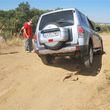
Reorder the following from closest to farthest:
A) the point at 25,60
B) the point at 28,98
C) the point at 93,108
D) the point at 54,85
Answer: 1. the point at 93,108
2. the point at 28,98
3. the point at 54,85
4. the point at 25,60

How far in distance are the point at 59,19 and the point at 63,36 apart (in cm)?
112

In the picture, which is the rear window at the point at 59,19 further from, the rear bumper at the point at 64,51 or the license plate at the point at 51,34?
the rear bumper at the point at 64,51

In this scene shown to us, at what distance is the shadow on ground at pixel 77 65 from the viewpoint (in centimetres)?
1130

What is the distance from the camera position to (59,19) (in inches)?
437

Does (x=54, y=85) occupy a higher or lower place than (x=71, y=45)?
lower

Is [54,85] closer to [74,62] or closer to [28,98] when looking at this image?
[28,98]

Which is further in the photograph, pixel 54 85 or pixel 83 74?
pixel 83 74

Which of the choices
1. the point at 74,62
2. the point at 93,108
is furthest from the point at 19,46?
the point at 93,108

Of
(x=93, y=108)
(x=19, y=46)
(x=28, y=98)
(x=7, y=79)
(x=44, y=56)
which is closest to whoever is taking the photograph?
(x=93, y=108)

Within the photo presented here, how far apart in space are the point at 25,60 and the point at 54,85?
11.7 ft

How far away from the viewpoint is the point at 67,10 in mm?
11062

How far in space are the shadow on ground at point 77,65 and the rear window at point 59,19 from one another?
1.68 metres

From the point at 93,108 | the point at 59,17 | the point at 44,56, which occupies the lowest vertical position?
the point at 93,108

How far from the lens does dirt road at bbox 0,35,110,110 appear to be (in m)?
8.94
